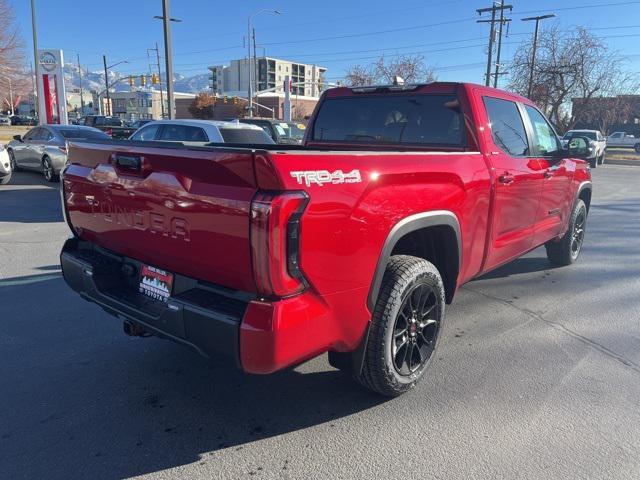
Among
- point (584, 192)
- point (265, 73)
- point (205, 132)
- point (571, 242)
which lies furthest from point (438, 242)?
A: point (265, 73)

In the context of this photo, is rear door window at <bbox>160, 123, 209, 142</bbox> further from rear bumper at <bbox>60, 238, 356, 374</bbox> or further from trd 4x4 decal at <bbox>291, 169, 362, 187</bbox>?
trd 4x4 decal at <bbox>291, 169, 362, 187</bbox>

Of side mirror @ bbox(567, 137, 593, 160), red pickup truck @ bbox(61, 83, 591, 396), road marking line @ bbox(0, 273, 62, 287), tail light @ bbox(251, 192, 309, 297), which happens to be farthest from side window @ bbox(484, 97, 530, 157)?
road marking line @ bbox(0, 273, 62, 287)

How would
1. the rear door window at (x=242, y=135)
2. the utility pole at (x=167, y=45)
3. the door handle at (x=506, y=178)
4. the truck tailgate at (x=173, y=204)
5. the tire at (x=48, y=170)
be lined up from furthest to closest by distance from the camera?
1. the utility pole at (x=167, y=45)
2. the tire at (x=48, y=170)
3. the rear door window at (x=242, y=135)
4. the door handle at (x=506, y=178)
5. the truck tailgate at (x=173, y=204)

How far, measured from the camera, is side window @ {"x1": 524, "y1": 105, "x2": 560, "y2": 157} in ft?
15.9

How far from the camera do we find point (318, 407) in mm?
3021

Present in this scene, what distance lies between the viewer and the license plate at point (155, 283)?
266 centimetres

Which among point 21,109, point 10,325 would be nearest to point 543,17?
point 10,325

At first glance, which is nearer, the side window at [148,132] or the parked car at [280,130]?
the side window at [148,132]

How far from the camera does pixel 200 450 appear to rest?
8.51 feet

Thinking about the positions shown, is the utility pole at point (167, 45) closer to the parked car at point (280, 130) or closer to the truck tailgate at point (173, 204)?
the parked car at point (280, 130)

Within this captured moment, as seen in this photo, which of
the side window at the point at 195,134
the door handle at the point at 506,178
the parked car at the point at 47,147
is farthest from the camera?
the parked car at the point at 47,147

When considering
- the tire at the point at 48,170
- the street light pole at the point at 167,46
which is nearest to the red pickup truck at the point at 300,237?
the tire at the point at 48,170

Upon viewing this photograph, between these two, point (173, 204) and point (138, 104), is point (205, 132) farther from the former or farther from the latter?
point (138, 104)

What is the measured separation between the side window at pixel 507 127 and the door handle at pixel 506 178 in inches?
9.8
